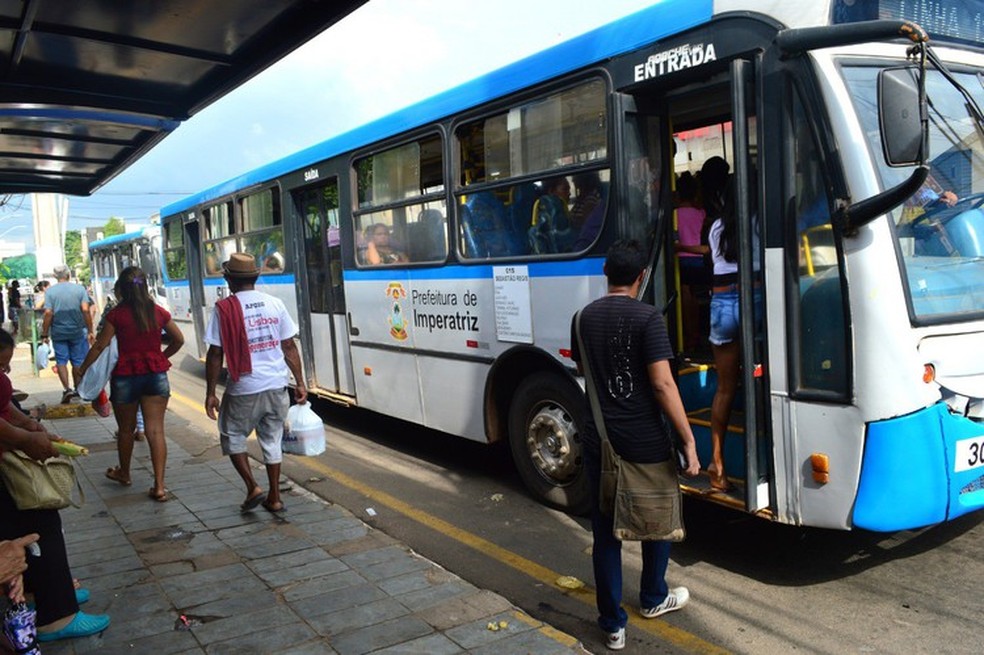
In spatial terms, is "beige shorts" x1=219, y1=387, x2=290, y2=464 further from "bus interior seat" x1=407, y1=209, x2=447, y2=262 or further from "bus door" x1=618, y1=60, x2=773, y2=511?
"bus door" x1=618, y1=60, x2=773, y2=511

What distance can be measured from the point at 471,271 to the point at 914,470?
3368 mm

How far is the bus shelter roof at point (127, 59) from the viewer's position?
163 inches

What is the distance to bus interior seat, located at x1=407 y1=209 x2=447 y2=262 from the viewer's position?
20.5ft

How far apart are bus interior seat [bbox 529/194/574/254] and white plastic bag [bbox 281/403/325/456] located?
205 centimetres

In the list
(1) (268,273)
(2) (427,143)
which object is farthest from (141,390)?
(1) (268,273)

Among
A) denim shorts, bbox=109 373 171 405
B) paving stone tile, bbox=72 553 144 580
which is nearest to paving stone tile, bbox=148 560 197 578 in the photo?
paving stone tile, bbox=72 553 144 580

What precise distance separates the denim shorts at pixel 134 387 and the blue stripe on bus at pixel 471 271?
2143 mm

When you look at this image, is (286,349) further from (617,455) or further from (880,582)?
(880,582)

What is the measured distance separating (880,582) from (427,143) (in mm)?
4459

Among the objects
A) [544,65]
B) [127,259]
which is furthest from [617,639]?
[127,259]

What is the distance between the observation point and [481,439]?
604cm

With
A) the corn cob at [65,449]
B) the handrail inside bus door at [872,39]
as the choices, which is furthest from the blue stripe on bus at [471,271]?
the corn cob at [65,449]

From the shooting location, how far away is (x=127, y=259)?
24938 millimetres

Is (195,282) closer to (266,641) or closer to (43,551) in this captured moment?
(43,551)
